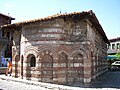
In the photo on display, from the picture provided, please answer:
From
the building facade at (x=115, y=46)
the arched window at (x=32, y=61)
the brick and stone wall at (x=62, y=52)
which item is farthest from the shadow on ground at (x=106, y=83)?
the building facade at (x=115, y=46)

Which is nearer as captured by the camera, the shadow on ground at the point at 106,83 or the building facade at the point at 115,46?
the shadow on ground at the point at 106,83

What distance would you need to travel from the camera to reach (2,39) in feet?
95.6

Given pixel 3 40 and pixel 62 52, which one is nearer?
pixel 62 52

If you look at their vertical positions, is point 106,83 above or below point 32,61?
below

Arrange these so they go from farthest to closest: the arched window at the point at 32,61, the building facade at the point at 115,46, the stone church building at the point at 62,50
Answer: the building facade at the point at 115,46 < the arched window at the point at 32,61 < the stone church building at the point at 62,50

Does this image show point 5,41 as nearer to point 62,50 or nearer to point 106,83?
point 62,50

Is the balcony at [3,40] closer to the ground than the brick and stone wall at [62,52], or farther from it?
farther from it

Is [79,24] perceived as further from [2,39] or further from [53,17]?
[2,39]

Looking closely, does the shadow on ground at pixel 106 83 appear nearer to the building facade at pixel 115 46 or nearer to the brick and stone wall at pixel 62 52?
the brick and stone wall at pixel 62 52

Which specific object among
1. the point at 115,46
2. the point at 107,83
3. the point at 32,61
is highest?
the point at 115,46

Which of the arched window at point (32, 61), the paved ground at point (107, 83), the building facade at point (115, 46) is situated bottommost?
the paved ground at point (107, 83)

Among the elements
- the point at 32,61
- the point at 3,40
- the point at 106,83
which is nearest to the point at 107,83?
the point at 106,83

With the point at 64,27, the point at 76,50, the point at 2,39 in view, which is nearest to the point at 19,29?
the point at 64,27

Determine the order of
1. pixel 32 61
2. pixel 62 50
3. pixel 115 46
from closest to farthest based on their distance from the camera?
pixel 62 50, pixel 32 61, pixel 115 46
